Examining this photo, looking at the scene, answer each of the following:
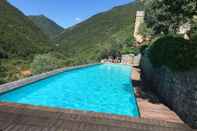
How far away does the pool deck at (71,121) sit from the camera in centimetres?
578

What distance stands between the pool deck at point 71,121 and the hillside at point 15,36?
1173 inches

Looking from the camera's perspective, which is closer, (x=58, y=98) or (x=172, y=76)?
(x=172, y=76)

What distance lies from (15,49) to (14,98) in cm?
3299

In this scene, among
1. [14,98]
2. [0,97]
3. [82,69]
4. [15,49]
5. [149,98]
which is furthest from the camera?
[15,49]

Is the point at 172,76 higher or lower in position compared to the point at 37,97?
higher

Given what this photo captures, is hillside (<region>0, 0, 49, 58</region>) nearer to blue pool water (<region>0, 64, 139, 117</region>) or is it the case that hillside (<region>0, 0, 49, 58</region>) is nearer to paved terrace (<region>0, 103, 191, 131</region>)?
blue pool water (<region>0, 64, 139, 117</region>)

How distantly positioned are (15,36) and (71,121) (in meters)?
41.4

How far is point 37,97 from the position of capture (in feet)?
35.8

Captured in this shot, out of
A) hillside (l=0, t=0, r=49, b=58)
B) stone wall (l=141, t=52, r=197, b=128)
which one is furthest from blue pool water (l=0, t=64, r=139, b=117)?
hillside (l=0, t=0, r=49, b=58)

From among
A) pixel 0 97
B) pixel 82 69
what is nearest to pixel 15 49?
pixel 82 69

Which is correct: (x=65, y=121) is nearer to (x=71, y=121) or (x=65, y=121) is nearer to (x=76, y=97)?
(x=71, y=121)

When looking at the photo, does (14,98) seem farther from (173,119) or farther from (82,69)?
(82,69)

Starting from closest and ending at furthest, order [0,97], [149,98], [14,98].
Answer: [0,97] < [14,98] < [149,98]

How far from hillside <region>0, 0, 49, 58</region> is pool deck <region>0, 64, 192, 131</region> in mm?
29789
